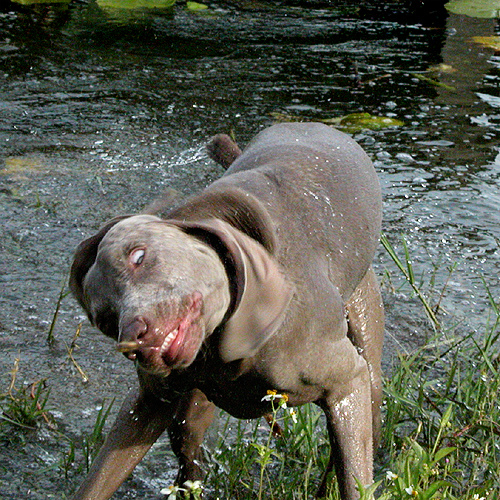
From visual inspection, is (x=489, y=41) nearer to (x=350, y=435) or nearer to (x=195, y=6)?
(x=195, y=6)

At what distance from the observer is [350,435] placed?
2922 mm

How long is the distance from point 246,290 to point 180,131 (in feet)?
14.9

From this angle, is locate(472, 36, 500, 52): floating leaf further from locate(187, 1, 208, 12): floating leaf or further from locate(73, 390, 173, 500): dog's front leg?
locate(73, 390, 173, 500): dog's front leg

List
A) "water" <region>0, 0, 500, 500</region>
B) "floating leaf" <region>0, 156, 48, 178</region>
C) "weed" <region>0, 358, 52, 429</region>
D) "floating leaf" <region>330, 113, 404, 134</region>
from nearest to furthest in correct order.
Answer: "weed" <region>0, 358, 52, 429</region>, "water" <region>0, 0, 500, 500</region>, "floating leaf" <region>0, 156, 48, 178</region>, "floating leaf" <region>330, 113, 404, 134</region>

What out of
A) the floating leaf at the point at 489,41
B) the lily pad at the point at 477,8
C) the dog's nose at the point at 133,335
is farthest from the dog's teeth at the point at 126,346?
the lily pad at the point at 477,8

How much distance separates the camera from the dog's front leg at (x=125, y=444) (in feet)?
9.26

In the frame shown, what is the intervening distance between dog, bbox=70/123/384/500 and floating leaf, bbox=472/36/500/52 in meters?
5.63

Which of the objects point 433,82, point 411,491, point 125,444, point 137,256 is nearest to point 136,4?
point 433,82

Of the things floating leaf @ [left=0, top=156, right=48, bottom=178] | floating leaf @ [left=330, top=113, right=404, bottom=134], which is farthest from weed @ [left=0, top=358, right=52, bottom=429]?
floating leaf @ [left=330, top=113, right=404, bottom=134]

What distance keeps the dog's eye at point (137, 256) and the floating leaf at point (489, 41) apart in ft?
24.1

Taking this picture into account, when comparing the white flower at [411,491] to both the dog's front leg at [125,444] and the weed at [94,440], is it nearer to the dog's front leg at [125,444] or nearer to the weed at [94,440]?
the dog's front leg at [125,444]

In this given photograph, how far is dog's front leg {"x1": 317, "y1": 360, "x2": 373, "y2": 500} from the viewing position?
2.88 meters

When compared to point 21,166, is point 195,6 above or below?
below

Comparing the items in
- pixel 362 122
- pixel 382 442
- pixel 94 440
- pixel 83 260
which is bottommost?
pixel 362 122
